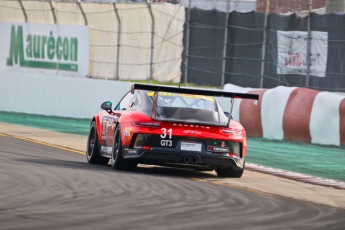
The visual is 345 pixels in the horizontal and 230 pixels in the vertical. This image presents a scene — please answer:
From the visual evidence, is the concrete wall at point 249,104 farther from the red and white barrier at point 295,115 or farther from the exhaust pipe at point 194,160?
the exhaust pipe at point 194,160

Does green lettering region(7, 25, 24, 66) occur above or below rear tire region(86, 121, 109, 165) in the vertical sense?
above

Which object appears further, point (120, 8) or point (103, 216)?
point (120, 8)

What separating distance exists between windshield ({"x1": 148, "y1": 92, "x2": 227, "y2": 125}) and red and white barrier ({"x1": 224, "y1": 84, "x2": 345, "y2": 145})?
6279mm

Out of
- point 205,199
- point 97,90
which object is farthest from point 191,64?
point 205,199

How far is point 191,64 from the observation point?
24.1 meters

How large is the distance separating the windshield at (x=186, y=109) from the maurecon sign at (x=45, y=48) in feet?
46.3

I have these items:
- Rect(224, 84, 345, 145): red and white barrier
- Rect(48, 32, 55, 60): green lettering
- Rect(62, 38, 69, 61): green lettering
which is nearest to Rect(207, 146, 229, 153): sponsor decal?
Rect(224, 84, 345, 145): red and white barrier

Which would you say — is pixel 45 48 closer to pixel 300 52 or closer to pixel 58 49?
pixel 58 49

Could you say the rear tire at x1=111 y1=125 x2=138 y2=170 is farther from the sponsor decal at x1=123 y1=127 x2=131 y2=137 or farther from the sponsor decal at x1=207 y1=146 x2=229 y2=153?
the sponsor decal at x1=207 y1=146 x2=229 y2=153

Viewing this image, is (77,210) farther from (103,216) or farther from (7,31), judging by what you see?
(7,31)

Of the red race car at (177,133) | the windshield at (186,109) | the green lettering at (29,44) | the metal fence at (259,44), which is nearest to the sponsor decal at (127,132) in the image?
the red race car at (177,133)

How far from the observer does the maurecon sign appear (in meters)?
27.1

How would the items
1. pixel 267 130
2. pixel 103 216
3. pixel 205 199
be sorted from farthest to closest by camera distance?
pixel 267 130 < pixel 205 199 < pixel 103 216

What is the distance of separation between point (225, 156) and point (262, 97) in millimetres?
8324
